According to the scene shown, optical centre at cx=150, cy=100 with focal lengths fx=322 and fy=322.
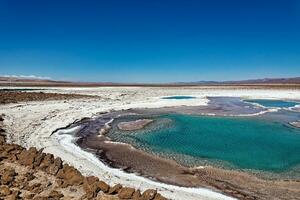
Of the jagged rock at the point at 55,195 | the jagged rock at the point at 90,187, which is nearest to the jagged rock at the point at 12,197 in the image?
the jagged rock at the point at 55,195

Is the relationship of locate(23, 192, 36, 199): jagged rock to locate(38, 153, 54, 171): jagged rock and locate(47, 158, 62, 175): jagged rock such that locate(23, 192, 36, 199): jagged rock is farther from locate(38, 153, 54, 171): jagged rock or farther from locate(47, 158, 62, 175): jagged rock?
locate(38, 153, 54, 171): jagged rock

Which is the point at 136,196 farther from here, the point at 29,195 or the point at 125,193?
the point at 29,195

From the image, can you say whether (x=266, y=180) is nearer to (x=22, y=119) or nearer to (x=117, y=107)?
(x=22, y=119)

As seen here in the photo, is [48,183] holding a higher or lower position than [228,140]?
higher

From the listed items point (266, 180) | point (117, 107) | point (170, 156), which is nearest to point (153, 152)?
point (170, 156)

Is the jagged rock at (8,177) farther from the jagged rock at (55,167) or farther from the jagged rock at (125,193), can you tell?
the jagged rock at (125,193)

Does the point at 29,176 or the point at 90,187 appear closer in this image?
the point at 90,187

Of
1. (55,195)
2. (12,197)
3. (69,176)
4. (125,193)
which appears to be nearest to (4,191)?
(12,197)

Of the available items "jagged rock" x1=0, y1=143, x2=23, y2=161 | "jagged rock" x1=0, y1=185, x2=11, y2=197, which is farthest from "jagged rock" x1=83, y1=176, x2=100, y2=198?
"jagged rock" x1=0, y1=143, x2=23, y2=161
